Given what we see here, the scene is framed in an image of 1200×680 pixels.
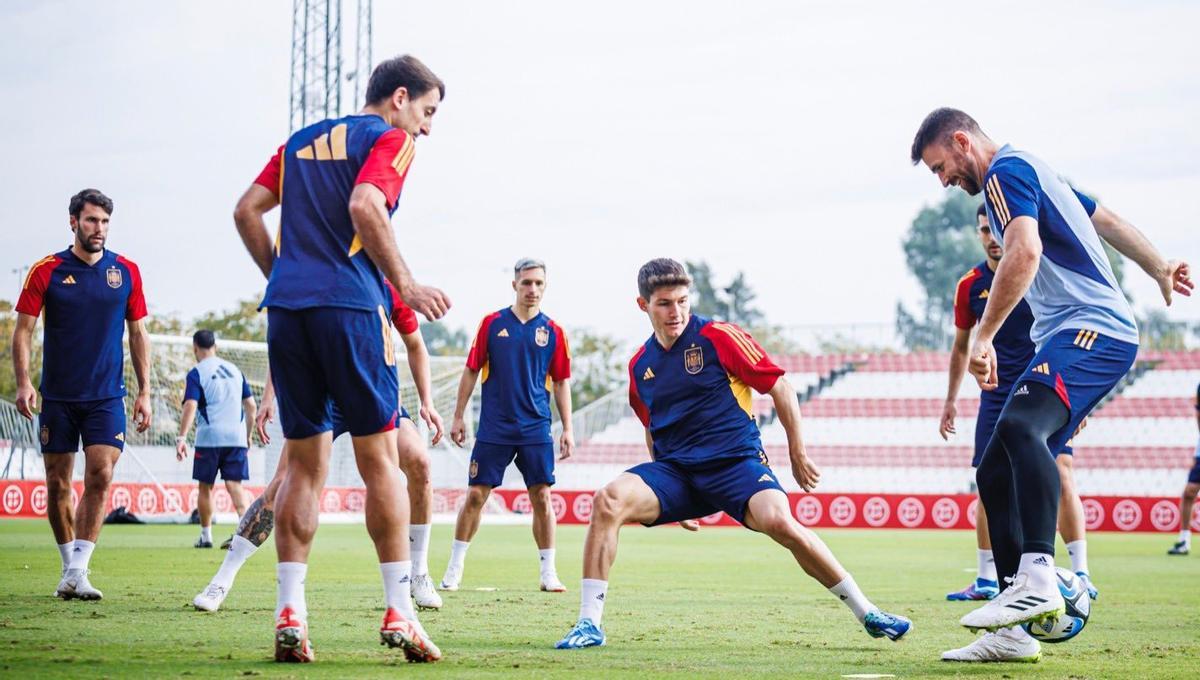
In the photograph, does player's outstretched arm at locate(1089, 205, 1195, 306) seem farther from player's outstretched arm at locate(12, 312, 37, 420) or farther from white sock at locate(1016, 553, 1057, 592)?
player's outstretched arm at locate(12, 312, 37, 420)

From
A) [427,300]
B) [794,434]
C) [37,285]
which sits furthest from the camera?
[37,285]

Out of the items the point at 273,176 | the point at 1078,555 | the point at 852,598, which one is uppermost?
the point at 273,176

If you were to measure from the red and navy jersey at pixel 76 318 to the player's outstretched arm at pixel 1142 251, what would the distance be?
624 centimetres

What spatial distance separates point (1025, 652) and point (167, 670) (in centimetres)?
355

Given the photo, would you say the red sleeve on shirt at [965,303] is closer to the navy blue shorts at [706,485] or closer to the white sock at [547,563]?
the white sock at [547,563]

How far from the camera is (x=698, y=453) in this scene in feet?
22.4

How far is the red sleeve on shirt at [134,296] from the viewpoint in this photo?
930cm

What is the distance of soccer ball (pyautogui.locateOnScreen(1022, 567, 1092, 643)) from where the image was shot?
561 cm

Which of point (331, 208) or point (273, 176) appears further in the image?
point (273, 176)

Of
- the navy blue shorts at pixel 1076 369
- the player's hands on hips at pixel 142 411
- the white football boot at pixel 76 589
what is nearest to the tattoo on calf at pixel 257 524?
the white football boot at pixel 76 589

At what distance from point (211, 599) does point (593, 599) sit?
2532 mm

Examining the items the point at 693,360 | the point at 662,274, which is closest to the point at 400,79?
the point at 662,274

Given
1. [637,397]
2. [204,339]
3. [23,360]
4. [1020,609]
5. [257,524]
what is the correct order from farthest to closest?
1. [204,339]
2. [23,360]
3. [257,524]
4. [637,397]
5. [1020,609]

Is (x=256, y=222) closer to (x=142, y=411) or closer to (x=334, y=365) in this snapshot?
(x=334, y=365)
